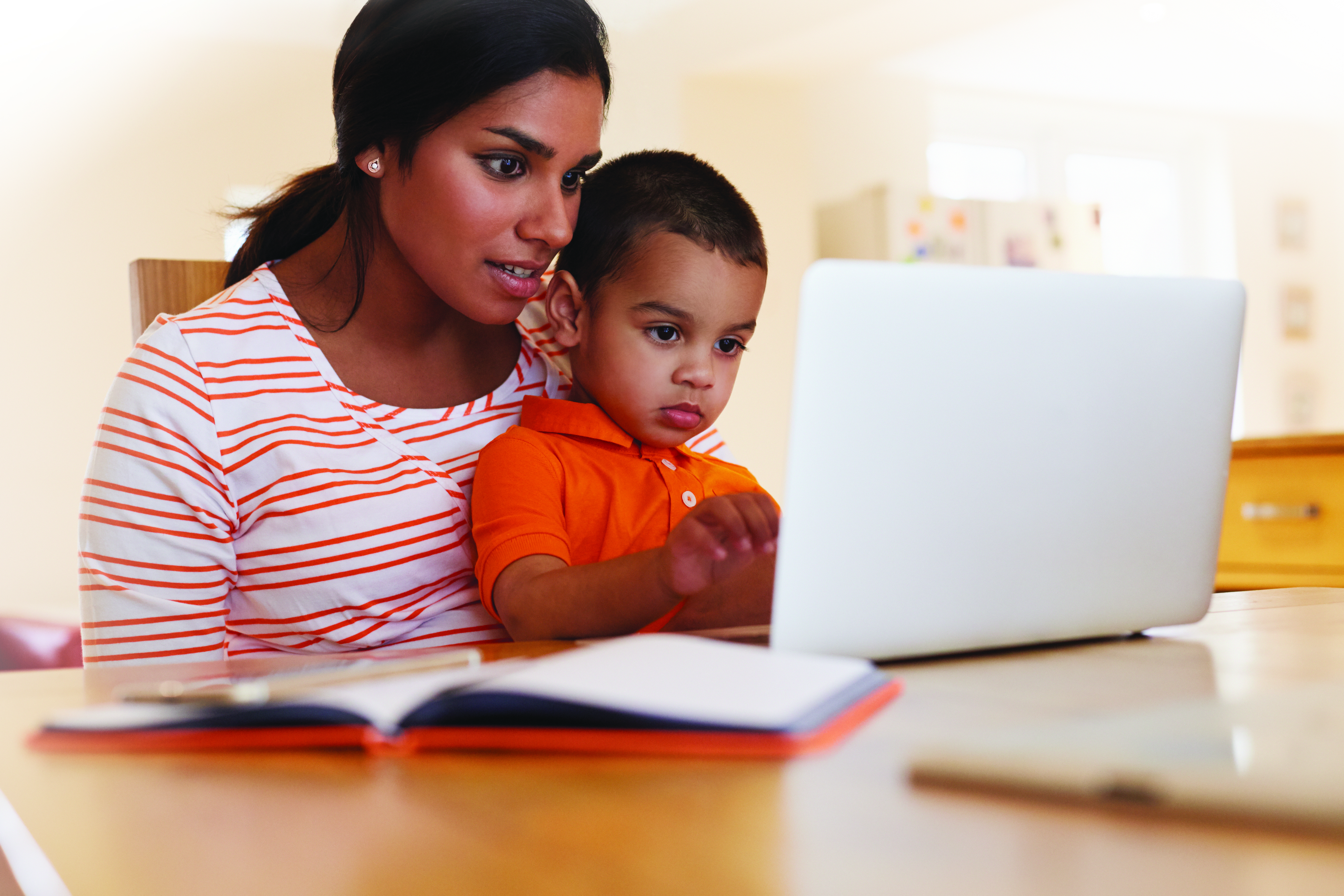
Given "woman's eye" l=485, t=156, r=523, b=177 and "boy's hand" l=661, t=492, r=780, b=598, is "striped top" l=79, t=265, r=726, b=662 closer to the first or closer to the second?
"woman's eye" l=485, t=156, r=523, b=177

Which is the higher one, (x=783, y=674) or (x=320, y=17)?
(x=320, y=17)

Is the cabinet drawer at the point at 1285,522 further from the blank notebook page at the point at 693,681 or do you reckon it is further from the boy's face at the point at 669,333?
the blank notebook page at the point at 693,681

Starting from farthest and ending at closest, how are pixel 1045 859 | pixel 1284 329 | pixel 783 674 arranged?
pixel 1284 329 → pixel 783 674 → pixel 1045 859

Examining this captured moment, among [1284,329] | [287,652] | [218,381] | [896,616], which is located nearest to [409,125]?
[218,381]

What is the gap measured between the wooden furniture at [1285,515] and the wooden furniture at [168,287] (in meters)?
1.57

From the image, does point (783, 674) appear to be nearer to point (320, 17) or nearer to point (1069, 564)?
point (1069, 564)

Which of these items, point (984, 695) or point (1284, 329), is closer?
point (984, 695)

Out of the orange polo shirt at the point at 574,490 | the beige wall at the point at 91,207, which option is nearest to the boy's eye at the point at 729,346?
the orange polo shirt at the point at 574,490

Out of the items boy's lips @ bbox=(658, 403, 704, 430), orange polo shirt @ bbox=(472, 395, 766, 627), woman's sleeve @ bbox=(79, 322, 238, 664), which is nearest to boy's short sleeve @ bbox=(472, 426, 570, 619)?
orange polo shirt @ bbox=(472, 395, 766, 627)

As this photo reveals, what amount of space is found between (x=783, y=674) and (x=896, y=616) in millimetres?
143

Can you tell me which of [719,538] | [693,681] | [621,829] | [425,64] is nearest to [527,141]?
[425,64]

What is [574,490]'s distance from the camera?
41.7 inches

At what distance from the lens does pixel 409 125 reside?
1112 mm

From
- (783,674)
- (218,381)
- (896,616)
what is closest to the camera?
(783,674)
